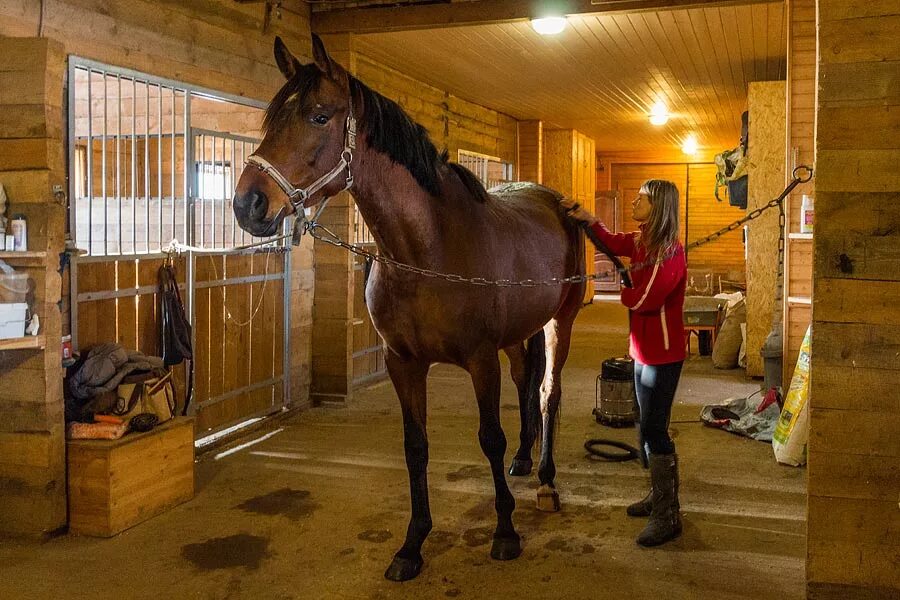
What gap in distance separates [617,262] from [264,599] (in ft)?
6.97

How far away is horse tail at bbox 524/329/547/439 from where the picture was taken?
14.4 feet

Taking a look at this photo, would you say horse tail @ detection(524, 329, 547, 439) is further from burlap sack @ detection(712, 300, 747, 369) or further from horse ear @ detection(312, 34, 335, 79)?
burlap sack @ detection(712, 300, 747, 369)

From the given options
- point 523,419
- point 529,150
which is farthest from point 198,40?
point 529,150

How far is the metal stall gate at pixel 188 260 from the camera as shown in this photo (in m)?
4.17

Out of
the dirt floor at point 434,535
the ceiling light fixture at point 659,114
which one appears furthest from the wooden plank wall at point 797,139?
the ceiling light fixture at point 659,114

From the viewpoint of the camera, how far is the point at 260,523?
3.77 meters

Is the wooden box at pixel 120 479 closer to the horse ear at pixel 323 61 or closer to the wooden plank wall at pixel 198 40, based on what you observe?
the wooden plank wall at pixel 198 40

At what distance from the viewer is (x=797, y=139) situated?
6.00m

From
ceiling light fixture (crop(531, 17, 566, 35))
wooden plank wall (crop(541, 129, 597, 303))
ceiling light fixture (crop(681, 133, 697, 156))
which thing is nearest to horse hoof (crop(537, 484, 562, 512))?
ceiling light fixture (crop(531, 17, 566, 35))

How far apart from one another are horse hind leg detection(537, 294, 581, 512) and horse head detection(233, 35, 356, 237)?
1892 millimetres

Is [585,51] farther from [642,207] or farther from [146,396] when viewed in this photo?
[146,396]

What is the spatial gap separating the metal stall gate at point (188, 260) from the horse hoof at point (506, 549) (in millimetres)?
2163

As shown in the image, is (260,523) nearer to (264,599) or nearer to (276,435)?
(264,599)

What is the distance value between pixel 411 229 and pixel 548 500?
5.19 feet
